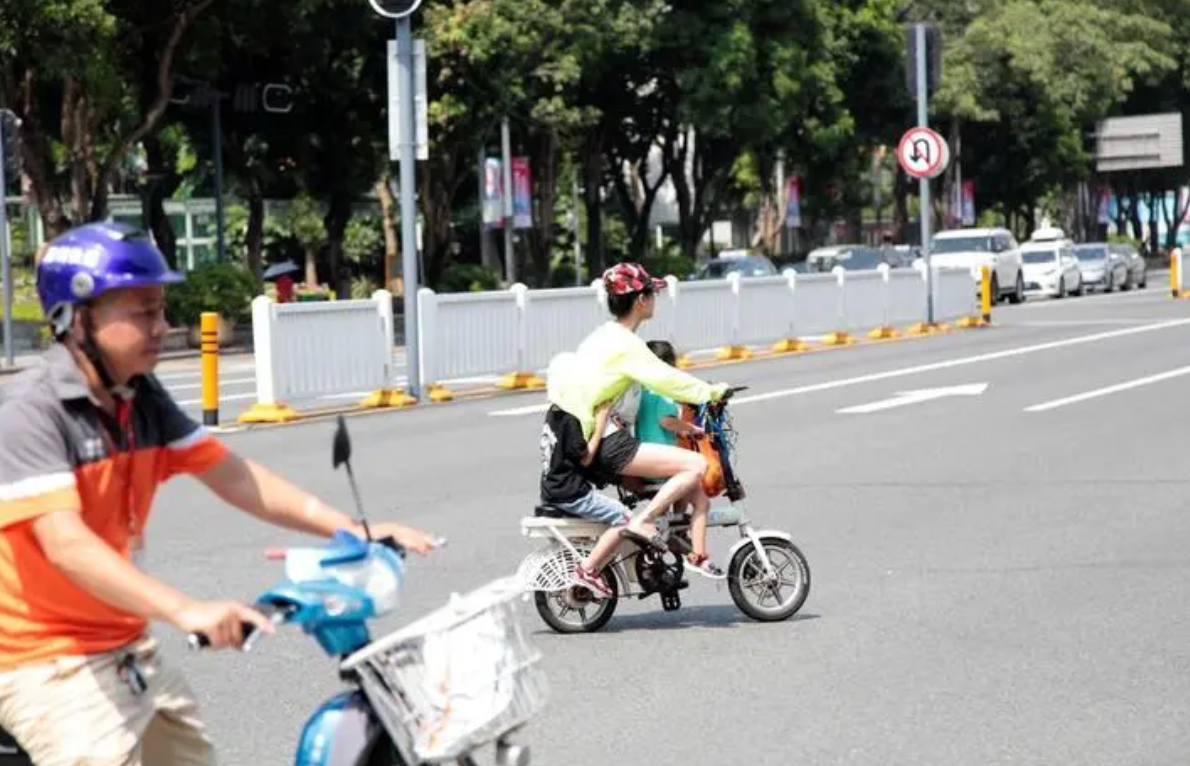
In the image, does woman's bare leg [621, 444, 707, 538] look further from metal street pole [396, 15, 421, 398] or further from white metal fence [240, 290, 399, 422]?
metal street pole [396, 15, 421, 398]

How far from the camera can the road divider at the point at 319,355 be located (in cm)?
2231

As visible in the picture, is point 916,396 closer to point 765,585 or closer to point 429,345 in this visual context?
point 429,345

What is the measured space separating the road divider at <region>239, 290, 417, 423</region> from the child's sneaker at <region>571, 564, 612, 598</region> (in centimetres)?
1201

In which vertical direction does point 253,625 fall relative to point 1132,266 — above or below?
above

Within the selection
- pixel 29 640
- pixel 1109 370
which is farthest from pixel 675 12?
pixel 29 640

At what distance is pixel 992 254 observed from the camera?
2179 inches

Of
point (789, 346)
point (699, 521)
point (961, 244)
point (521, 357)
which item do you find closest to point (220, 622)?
point (699, 521)

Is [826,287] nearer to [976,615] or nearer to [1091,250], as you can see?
[976,615]

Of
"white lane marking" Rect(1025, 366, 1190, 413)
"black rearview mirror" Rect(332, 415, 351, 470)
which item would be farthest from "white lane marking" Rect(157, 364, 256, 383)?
"black rearview mirror" Rect(332, 415, 351, 470)

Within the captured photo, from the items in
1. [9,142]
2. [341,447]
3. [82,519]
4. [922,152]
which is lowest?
[82,519]

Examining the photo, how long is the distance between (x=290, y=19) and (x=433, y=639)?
3766 cm

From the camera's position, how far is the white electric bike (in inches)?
406

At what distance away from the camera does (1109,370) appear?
2689 cm

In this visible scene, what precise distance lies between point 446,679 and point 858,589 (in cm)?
716
